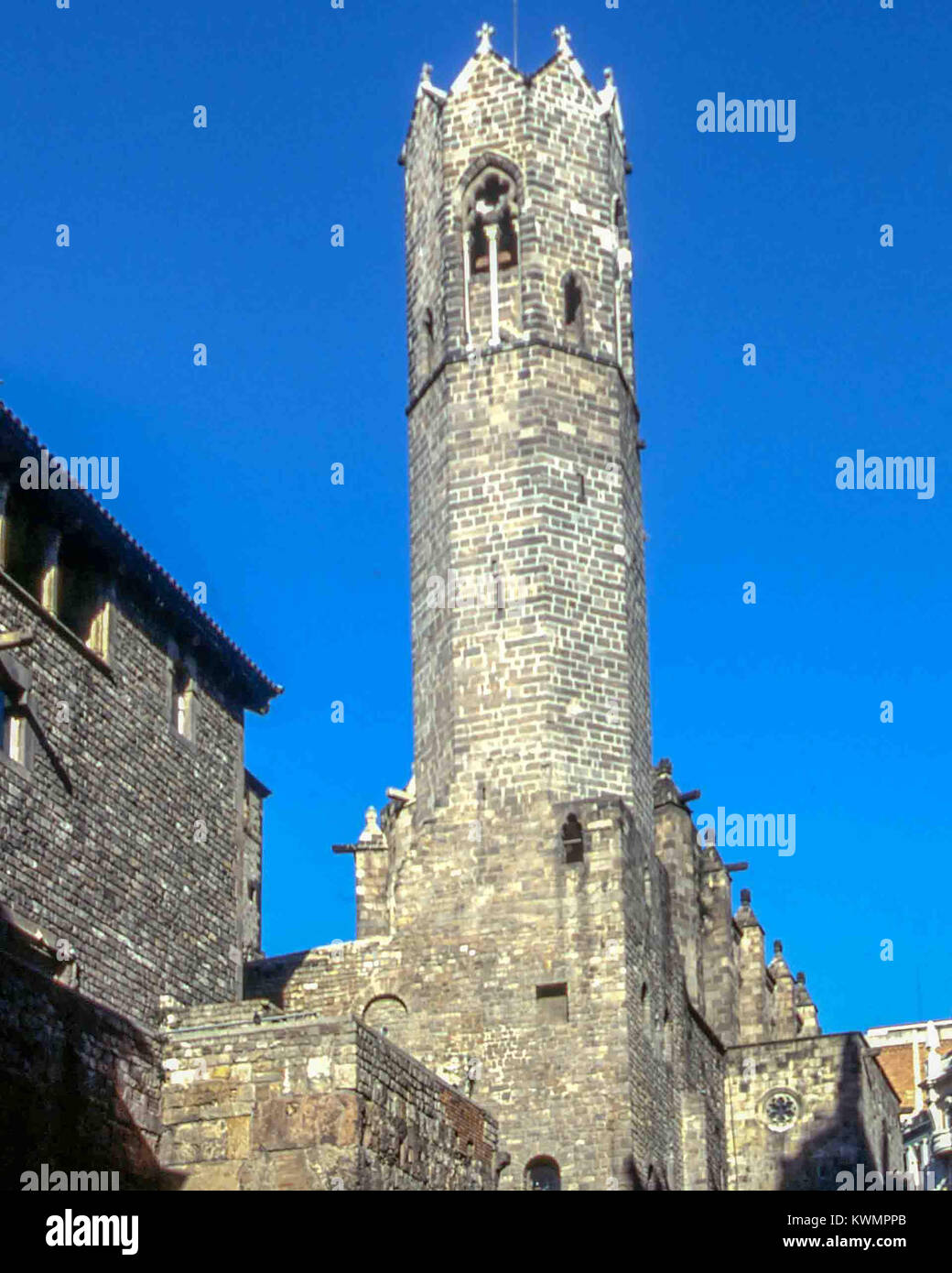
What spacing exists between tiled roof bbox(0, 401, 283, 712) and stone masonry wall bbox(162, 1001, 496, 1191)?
22.8 ft

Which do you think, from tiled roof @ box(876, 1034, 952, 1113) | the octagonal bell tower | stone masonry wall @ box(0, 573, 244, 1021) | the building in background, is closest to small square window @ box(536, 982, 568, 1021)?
the octagonal bell tower

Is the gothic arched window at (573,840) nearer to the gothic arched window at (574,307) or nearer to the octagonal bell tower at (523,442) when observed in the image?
the octagonal bell tower at (523,442)

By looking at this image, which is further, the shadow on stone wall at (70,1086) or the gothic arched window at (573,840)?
the gothic arched window at (573,840)

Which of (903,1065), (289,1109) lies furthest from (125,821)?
(903,1065)

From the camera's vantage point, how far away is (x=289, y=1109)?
2462 centimetres

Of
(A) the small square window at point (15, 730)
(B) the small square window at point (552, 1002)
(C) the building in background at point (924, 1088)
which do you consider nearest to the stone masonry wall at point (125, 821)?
(A) the small square window at point (15, 730)

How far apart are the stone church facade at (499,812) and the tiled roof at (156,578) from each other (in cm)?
6

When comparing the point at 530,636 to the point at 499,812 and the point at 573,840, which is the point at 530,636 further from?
the point at 573,840

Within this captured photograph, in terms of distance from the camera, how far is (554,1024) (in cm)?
3525

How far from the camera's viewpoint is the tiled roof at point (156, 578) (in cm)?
2736

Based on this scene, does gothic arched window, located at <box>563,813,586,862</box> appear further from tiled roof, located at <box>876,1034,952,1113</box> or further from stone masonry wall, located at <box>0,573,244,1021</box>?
tiled roof, located at <box>876,1034,952,1113</box>

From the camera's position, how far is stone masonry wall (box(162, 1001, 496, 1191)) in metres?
24.4

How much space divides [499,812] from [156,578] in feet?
27.7
